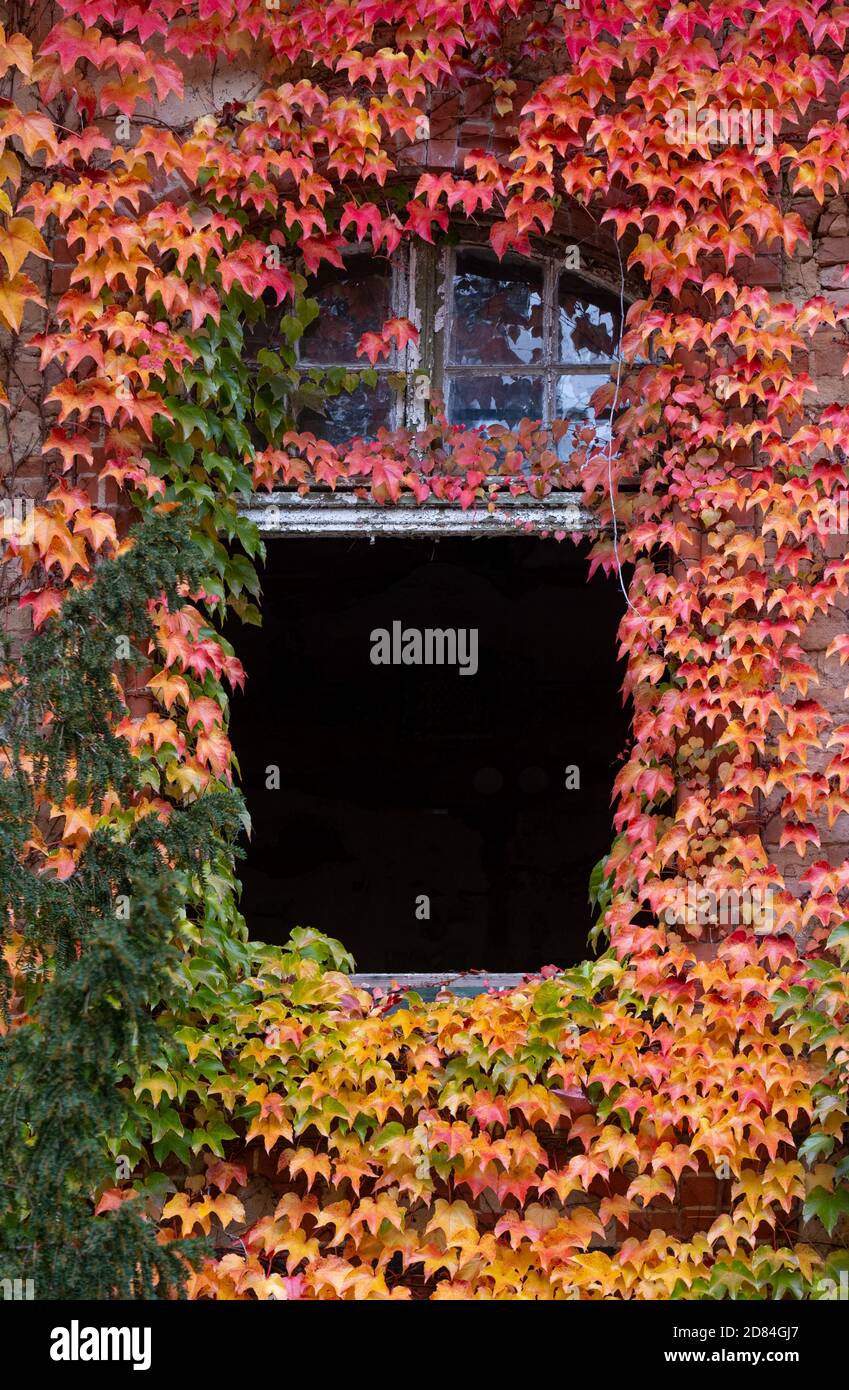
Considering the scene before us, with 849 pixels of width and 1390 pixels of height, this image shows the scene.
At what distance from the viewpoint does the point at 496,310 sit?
4.24 meters

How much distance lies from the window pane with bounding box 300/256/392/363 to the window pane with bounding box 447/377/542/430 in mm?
326

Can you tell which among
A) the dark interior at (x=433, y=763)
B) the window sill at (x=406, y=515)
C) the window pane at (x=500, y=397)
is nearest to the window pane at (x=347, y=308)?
the window pane at (x=500, y=397)

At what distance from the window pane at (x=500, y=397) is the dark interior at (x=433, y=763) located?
3.55 metres

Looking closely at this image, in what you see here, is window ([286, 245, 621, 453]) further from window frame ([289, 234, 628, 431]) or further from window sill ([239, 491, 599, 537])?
window sill ([239, 491, 599, 537])

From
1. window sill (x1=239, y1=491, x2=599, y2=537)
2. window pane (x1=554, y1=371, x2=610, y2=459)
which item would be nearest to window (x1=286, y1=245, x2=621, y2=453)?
window pane (x1=554, y1=371, x2=610, y2=459)

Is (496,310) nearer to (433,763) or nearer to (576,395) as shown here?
(576,395)

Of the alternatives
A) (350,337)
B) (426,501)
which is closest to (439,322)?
(350,337)

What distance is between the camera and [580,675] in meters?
8.38

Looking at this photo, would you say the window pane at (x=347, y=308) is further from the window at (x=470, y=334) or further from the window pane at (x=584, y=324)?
the window pane at (x=584, y=324)

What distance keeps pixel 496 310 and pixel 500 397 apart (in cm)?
27

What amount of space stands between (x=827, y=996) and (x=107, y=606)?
2.19 metres

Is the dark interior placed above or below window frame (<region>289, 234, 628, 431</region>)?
below

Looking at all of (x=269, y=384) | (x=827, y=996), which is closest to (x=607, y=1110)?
(x=827, y=996)

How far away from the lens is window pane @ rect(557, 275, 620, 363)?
13.8 ft
